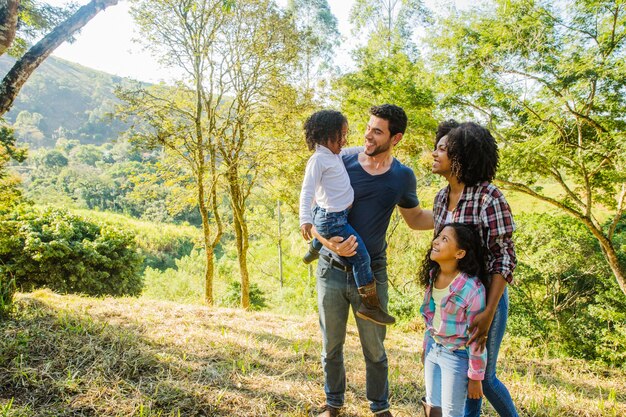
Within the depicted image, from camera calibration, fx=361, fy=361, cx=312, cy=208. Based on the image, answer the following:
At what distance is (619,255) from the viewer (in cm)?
942

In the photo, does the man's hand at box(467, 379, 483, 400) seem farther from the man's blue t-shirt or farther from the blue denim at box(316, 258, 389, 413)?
the man's blue t-shirt

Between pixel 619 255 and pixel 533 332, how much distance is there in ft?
10.5

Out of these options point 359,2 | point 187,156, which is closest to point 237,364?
point 187,156

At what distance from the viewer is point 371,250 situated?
7.54ft

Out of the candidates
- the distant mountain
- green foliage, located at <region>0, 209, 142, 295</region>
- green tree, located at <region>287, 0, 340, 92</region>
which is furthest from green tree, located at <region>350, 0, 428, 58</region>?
the distant mountain

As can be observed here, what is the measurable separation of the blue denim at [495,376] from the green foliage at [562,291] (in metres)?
8.32

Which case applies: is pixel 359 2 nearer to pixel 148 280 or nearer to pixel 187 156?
pixel 187 156

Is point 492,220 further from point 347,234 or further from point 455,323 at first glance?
point 347,234

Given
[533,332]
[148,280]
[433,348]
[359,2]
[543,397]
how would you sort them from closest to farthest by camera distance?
[433,348], [543,397], [533,332], [359,2], [148,280]

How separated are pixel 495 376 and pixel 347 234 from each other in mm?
1035

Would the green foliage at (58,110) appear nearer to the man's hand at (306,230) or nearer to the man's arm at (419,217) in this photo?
the man's hand at (306,230)

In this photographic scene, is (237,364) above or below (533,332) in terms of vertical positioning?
above

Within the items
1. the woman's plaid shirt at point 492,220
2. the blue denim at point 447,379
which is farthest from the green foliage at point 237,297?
the woman's plaid shirt at point 492,220

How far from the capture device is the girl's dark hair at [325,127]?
7.47 ft
